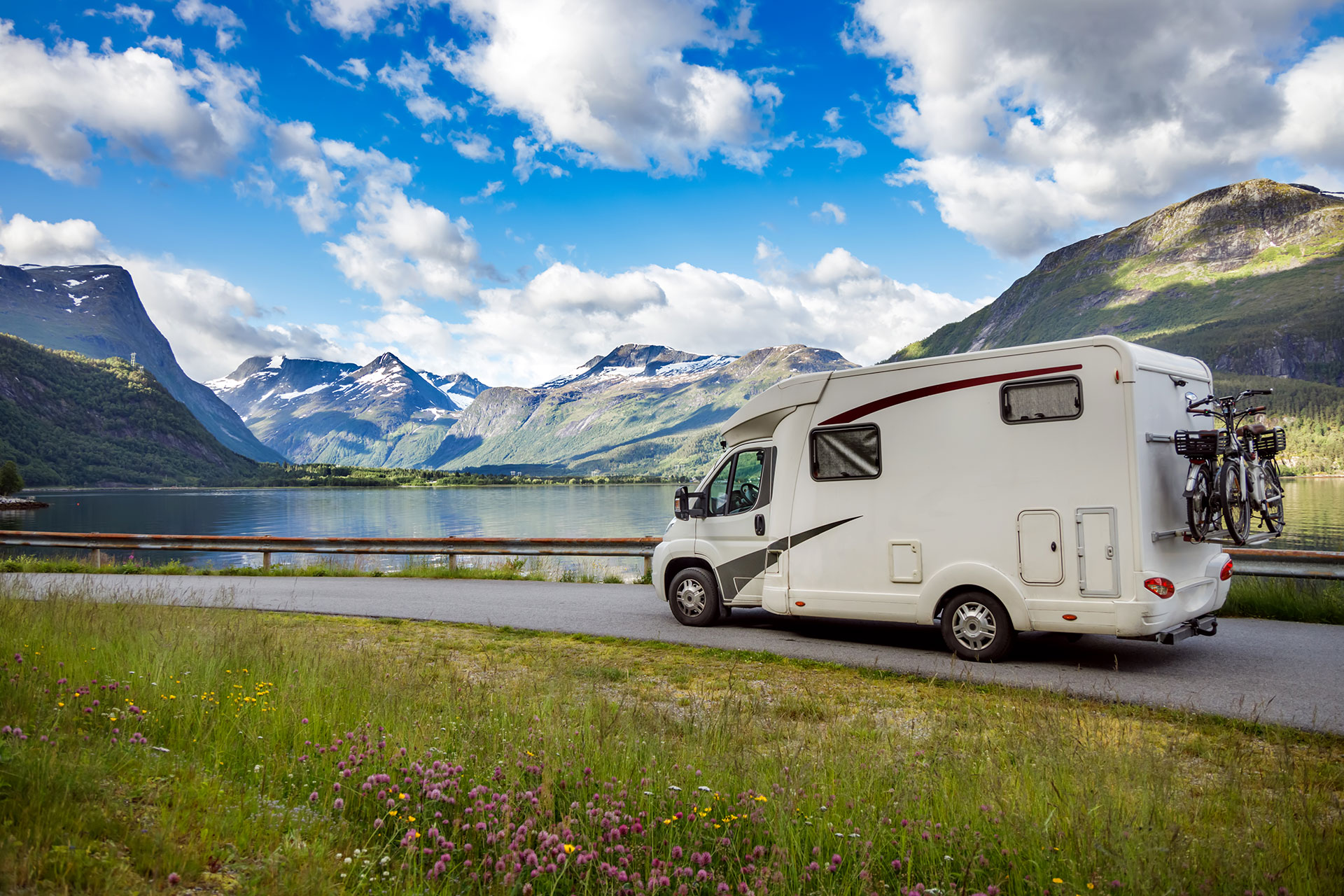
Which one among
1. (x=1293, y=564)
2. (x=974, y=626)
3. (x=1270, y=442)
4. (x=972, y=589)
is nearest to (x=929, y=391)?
(x=972, y=589)

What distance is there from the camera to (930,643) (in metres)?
9.40

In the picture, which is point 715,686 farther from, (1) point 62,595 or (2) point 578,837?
(1) point 62,595

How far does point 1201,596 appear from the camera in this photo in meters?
8.14

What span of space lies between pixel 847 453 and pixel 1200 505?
344cm

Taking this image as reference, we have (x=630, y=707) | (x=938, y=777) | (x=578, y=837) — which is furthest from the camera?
(x=630, y=707)

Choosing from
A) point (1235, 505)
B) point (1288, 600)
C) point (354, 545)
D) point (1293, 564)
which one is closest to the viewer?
point (1235, 505)

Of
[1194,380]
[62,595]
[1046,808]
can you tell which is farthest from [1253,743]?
[62,595]

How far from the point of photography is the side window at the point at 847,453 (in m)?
9.05

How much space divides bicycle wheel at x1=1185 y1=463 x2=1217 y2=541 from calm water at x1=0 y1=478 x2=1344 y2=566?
21443mm

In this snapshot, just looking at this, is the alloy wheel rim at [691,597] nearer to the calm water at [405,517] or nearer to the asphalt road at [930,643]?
the asphalt road at [930,643]

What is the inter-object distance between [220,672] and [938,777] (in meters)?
4.68

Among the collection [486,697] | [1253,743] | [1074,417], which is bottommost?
[1253,743]

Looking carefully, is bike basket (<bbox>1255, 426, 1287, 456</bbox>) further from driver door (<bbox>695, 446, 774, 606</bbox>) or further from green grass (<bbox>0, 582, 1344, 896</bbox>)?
driver door (<bbox>695, 446, 774, 606</bbox>)

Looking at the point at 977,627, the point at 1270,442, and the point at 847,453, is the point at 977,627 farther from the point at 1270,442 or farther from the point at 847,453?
the point at 1270,442
